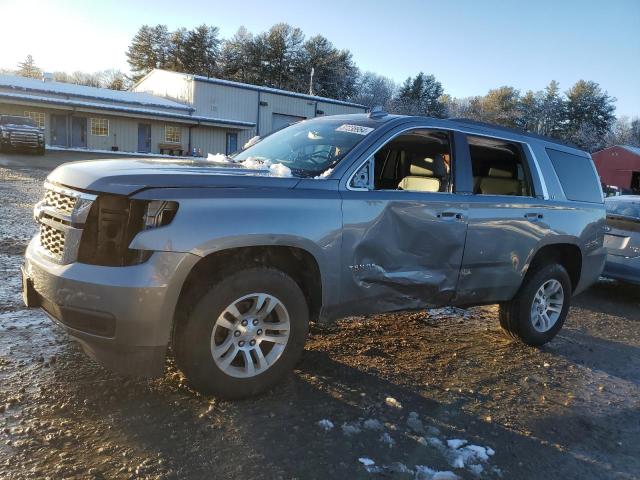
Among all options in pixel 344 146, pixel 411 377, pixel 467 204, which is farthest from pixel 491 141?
pixel 411 377

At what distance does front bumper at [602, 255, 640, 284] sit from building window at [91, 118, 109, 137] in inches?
1209

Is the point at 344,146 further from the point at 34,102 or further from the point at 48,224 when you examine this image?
the point at 34,102

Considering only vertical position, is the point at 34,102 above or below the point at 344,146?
above

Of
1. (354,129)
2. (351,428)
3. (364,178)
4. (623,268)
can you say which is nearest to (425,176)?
(354,129)

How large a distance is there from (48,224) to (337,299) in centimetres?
189

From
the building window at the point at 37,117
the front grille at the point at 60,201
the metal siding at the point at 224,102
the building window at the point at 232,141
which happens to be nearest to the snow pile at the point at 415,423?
the front grille at the point at 60,201

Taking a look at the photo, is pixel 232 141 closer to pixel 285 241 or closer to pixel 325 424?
pixel 285 241

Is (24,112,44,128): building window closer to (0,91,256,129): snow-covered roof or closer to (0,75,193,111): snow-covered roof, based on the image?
(0,91,256,129): snow-covered roof

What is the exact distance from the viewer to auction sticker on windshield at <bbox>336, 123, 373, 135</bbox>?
13.0 feet

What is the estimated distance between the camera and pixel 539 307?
5031 mm

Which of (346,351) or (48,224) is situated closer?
(48,224)

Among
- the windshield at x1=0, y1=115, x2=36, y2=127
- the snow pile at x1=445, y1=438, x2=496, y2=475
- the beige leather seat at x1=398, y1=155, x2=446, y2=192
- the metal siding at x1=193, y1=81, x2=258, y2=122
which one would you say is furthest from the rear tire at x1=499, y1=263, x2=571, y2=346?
the metal siding at x1=193, y1=81, x2=258, y2=122

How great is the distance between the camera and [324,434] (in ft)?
9.91

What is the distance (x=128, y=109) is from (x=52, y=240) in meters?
31.3
